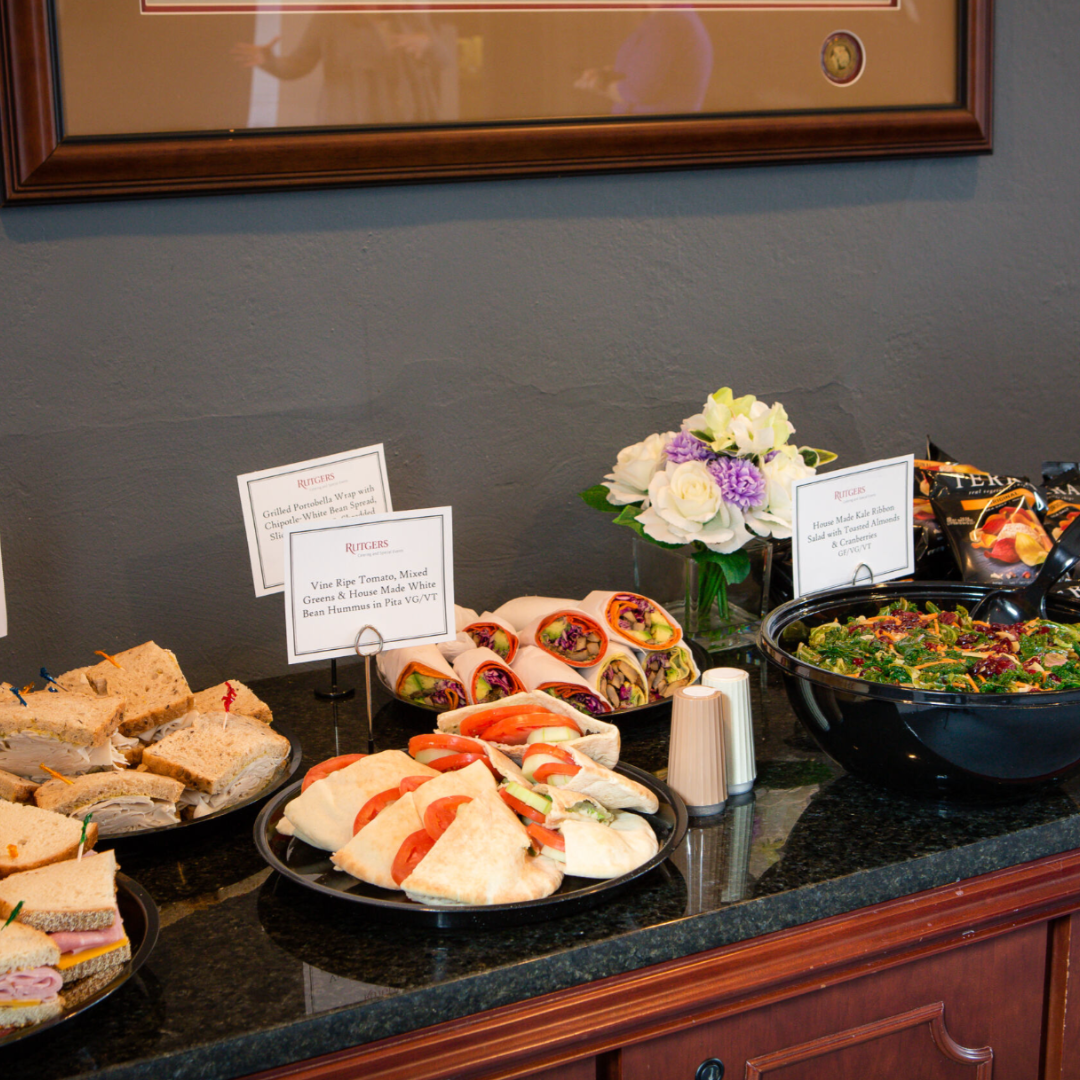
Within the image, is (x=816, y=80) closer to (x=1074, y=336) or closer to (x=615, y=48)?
(x=615, y=48)

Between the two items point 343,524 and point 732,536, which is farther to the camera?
point 732,536

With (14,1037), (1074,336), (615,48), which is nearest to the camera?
(14,1037)

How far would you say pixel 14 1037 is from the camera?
73 cm

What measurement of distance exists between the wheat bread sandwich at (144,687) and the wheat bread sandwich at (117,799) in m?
0.12

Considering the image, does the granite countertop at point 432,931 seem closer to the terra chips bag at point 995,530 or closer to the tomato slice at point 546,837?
the tomato slice at point 546,837

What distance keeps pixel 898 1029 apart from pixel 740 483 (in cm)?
65

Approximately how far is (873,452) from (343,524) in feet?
3.46

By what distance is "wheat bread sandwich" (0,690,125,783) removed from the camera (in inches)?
41.0

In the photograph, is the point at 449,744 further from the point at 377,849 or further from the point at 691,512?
the point at 691,512

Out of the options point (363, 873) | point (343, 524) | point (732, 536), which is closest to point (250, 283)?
point (343, 524)

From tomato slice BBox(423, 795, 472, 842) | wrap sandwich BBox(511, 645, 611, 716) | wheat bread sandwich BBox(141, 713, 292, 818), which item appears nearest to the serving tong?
wrap sandwich BBox(511, 645, 611, 716)

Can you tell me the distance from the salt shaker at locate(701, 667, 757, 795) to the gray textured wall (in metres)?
0.59

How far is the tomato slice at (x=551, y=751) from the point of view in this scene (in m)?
1.01

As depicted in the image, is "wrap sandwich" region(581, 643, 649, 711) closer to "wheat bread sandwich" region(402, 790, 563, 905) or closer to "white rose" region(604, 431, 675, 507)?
"white rose" region(604, 431, 675, 507)
